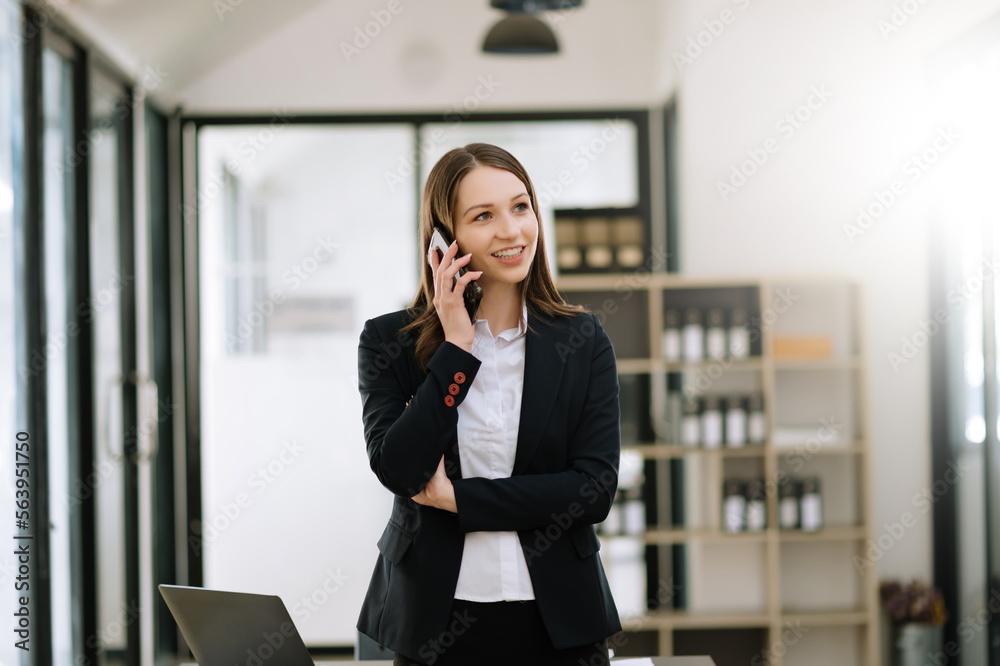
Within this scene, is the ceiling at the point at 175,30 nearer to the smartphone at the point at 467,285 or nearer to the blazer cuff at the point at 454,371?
the smartphone at the point at 467,285

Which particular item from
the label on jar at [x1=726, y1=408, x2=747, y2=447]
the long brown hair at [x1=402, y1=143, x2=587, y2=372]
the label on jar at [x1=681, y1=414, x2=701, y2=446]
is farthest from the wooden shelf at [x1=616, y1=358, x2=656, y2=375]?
the long brown hair at [x1=402, y1=143, x2=587, y2=372]

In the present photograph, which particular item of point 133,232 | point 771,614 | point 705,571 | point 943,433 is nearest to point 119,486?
point 133,232

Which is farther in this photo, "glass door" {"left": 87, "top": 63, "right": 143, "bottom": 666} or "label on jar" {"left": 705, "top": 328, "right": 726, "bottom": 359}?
"label on jar" {"left": 705, "top": 328, "right": 726, "bottom": 359}

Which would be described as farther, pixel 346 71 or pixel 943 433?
pixel 346 71

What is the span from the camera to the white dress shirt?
1245mm

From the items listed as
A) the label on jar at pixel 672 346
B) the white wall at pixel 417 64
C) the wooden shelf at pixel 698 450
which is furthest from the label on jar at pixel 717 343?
the white wall at pixel 417 64

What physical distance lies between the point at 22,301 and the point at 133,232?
1.26m

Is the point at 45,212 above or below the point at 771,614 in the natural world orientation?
above

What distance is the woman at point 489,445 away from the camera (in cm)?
124

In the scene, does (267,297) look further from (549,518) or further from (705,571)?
(549,518)

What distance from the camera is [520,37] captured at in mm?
3416

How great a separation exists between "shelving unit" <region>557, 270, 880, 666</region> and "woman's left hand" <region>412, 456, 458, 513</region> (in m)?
2.37

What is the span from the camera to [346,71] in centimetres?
440

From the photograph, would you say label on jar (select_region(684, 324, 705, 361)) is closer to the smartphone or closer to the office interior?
the office interior
